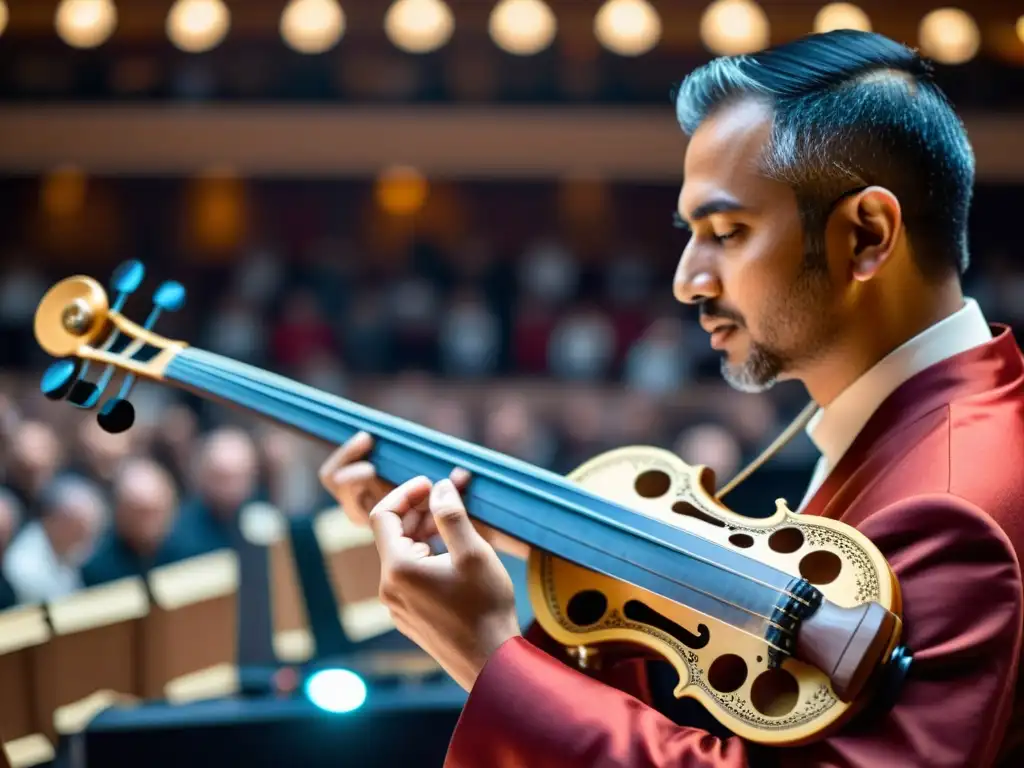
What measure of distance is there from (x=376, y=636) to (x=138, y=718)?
2007mm

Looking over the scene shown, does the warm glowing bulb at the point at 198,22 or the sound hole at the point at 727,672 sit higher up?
the warm glowing bulb at the point at 198,22

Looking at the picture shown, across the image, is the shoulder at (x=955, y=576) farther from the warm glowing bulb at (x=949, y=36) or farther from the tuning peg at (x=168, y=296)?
the warm glowing bulb at (x=949, y=36)

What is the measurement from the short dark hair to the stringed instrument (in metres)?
0.32

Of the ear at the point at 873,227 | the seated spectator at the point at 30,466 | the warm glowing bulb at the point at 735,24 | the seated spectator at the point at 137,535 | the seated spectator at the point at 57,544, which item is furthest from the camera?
the warm glowing bulb at the point at 735,24

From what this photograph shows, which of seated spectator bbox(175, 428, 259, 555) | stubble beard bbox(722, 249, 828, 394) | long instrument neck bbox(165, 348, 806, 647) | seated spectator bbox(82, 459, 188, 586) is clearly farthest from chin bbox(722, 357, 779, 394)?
seated spectator bbox(175, 428, 259, 555)

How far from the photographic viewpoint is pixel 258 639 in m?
3.04

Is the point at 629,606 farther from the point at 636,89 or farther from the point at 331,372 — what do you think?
the point at 636,89

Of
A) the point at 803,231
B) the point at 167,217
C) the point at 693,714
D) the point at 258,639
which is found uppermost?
the point at 167,217

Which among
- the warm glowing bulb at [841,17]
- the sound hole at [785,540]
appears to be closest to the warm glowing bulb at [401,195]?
the warm glowing bulb at [841,17]

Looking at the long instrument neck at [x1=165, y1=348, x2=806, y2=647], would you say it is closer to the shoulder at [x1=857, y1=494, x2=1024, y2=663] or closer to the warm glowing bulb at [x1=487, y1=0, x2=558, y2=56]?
the shoulder at [x1=857, y1=494, x2=1024, y2=663]

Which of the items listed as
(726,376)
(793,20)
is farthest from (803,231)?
(793,20)

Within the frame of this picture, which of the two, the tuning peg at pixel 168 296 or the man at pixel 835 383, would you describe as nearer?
the man at pixel 835 383

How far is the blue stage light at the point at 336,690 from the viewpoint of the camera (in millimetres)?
2115

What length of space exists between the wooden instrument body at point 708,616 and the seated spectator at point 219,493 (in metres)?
4.28
